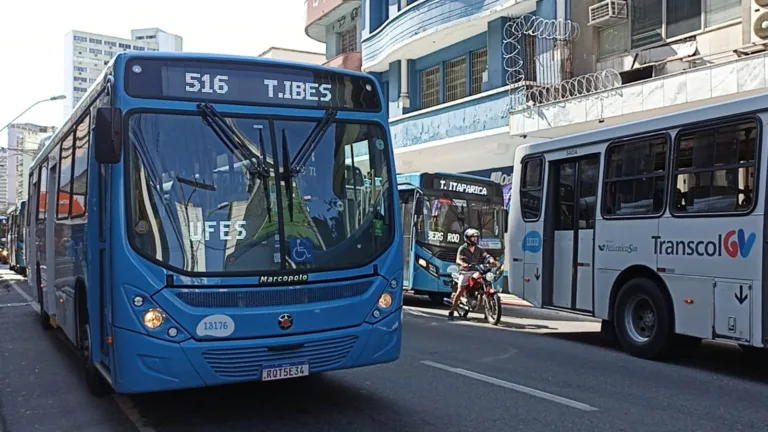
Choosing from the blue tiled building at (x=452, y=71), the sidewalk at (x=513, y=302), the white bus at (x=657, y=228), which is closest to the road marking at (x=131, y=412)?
the white bus at (x=657, y=228)

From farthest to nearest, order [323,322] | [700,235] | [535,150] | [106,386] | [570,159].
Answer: [535,150] → [570,159] → [700,235] → [106,386] → [323,322]

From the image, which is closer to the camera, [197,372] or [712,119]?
[197,372]

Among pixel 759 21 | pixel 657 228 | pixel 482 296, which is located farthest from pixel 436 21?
pixel 657 228

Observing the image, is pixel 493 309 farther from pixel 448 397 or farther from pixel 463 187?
pixel 448 397

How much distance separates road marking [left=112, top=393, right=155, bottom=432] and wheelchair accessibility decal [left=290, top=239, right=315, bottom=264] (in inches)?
71.2

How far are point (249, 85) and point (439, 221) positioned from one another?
34.4ft

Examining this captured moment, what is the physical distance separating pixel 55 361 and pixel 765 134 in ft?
29.2

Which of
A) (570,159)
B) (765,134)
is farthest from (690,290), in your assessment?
(570,159)

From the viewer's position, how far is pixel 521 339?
11.5 m

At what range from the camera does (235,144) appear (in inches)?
241

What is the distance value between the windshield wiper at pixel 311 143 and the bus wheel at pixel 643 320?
505 centimetres

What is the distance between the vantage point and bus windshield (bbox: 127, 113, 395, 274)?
5.85 meters

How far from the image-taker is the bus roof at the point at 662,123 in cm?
829

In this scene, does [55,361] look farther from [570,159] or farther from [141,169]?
[570,159]
